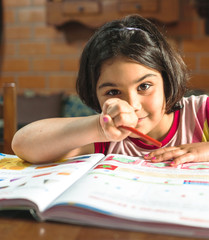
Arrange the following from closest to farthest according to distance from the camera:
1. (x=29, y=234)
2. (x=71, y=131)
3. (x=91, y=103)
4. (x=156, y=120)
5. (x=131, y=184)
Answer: (x=29, y=234) < (x=131, y=184) < (x=71, y=131) < (x=156, y=120) < (x=91, y=103)

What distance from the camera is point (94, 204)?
0.46 meters

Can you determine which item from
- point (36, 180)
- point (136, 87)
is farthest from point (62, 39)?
point (36, 180)

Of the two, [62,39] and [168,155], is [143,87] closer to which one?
[168,155]

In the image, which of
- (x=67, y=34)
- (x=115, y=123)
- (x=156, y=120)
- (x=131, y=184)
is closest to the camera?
(x=131, y=184)

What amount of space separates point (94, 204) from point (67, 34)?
2444mm

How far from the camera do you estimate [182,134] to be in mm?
1100

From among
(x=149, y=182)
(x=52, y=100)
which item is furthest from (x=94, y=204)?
(x=52, y=100)

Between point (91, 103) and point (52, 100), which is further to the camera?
point (52, 100)

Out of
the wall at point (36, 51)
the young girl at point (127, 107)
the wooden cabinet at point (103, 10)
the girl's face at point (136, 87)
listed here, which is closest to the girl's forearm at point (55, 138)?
the young girl at point (127, 107)

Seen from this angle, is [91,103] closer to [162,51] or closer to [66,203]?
[162,51]

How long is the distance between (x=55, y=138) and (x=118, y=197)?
1.33 ft

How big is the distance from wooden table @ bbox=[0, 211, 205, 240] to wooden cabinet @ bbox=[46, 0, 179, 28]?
2181 mm

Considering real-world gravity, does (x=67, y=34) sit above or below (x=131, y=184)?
above

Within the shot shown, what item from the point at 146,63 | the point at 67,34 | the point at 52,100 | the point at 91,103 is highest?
the point at 67,34
